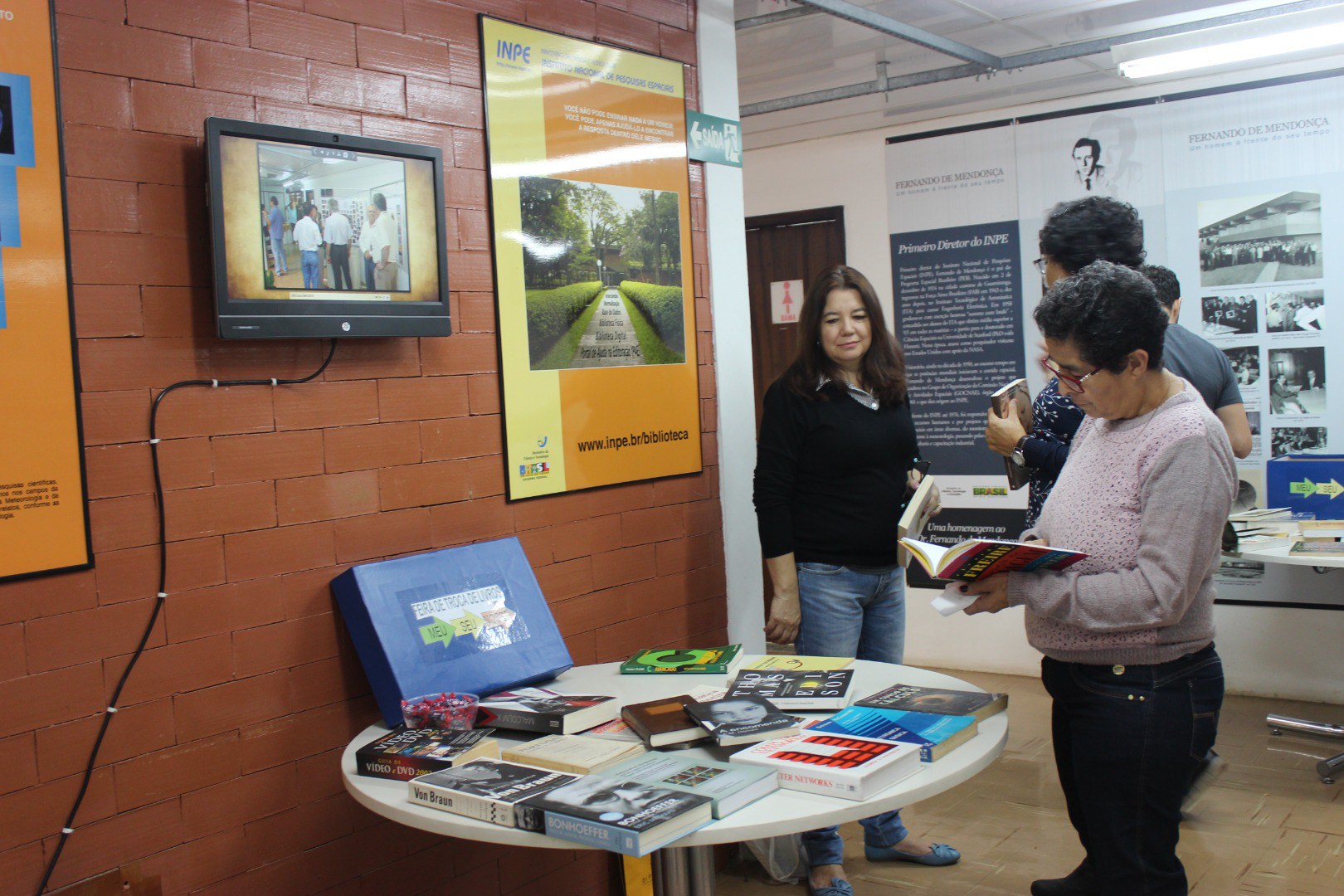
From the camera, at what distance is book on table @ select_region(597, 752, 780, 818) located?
158 cm

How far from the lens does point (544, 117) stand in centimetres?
278

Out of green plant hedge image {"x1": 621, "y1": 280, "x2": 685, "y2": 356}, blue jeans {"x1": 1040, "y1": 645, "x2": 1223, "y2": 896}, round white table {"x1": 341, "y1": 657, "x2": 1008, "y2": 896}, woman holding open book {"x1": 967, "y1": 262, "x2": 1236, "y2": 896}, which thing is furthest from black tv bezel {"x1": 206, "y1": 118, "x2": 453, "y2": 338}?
blue jeans {"x1": 1040, "y1": 645, "x2": 1223, "y2": 896}

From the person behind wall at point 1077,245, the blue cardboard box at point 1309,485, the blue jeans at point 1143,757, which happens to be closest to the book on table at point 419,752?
the blue jeans at point 1143,757

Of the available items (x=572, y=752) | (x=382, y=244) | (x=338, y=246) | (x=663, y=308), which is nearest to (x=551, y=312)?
(x=663, y=308)

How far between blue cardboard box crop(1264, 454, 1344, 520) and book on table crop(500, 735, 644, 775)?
126 inches

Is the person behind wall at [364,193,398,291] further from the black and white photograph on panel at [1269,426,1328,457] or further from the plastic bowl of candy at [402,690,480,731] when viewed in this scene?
the black and white photograph on panel at [1269,426,1328,457]

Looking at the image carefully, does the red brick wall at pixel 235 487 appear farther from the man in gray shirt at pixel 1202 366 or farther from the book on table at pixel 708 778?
the man in gray shirt at pixel 1202 366

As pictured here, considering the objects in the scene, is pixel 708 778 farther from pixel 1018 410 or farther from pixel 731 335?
pixel 731 335

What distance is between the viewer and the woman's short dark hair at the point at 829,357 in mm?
2953

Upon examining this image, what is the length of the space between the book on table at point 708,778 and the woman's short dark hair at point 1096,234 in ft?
4.39

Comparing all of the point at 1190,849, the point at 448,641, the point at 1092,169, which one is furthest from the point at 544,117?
the point at 1092,169

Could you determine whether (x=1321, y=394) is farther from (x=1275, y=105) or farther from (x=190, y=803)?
(x=190, y=803)

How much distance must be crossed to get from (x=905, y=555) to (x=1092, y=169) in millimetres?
3177

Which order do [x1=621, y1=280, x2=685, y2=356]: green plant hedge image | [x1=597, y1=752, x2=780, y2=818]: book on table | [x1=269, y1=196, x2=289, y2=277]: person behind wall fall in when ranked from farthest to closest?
[x1=621, y1=280, x2=685, y2=356]: green plant hedge image → [x1=269, y1=196, x2=289, y2=277]: person behind wall → [x1=597, y1=752, x2=780, y2=818]: book on table
